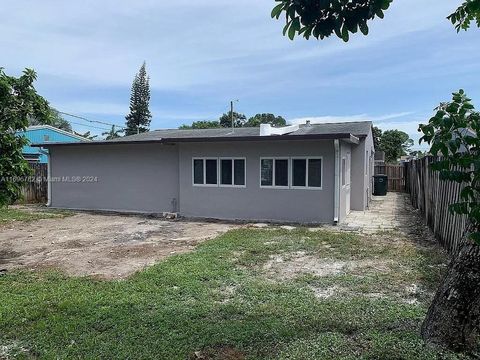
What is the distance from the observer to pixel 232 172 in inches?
464

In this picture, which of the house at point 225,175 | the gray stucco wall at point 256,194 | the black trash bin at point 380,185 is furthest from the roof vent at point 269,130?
the black trash bin at point 380,185

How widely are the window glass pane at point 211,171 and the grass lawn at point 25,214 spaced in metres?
4.98

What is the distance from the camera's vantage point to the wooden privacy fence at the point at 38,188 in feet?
53.2

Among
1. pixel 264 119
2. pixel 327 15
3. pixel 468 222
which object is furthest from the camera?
pixel 264 119

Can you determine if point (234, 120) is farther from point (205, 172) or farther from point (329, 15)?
point (329, 15)

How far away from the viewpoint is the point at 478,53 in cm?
394

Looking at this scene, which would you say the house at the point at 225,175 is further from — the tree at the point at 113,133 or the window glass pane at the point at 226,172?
the tree at the point at 113,133

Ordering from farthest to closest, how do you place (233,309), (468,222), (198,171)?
(198,171) < (233,309) < (468,222)

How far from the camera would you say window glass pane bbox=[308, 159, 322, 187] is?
35.3 feet

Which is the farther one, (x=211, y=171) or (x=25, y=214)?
(x=25, y=214)

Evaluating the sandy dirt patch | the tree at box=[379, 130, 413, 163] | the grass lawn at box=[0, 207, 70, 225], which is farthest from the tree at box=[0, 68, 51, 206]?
the tree at box=[379, 130, 413, 163]

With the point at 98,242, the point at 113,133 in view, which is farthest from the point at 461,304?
the point at 113,133

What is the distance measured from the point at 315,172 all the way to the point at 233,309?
7.07 meters

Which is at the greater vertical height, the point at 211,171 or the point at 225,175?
the point at 211,171
